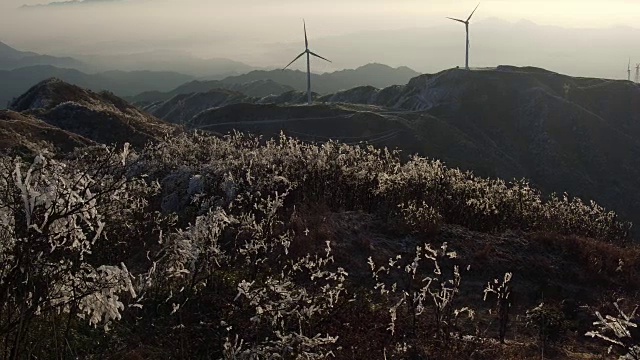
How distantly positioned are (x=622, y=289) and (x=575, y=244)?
9.58ft

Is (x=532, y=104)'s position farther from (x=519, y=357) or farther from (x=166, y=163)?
(x=519, y=357)

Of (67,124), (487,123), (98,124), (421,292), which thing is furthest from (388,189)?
(487,123)

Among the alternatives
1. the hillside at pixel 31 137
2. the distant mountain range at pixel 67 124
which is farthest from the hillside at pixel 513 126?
the hillside at pixel 31 137

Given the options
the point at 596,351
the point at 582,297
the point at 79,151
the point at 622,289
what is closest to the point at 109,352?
the point at 596,351

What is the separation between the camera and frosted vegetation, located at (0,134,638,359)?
553 centimetres

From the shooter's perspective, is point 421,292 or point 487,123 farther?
point 487,123

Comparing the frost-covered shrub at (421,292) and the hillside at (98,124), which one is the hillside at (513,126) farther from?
the frost-covered shrub at (421,292)

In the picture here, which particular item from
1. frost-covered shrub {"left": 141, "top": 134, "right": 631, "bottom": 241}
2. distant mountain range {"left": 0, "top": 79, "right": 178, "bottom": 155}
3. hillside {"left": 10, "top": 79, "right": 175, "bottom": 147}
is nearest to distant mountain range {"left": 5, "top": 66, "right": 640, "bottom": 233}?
hillside {"left": 10, "top": 79, "right": 175, "bottom": 147}

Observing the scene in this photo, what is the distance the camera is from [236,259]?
16.5 meters

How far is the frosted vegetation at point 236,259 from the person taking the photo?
5.53 meters

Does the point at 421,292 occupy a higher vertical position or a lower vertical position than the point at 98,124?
lower

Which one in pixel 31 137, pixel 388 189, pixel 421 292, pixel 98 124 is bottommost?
pixel 421 292

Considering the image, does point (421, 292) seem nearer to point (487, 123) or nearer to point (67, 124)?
point (67, 124)

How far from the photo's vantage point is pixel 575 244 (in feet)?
69.6
